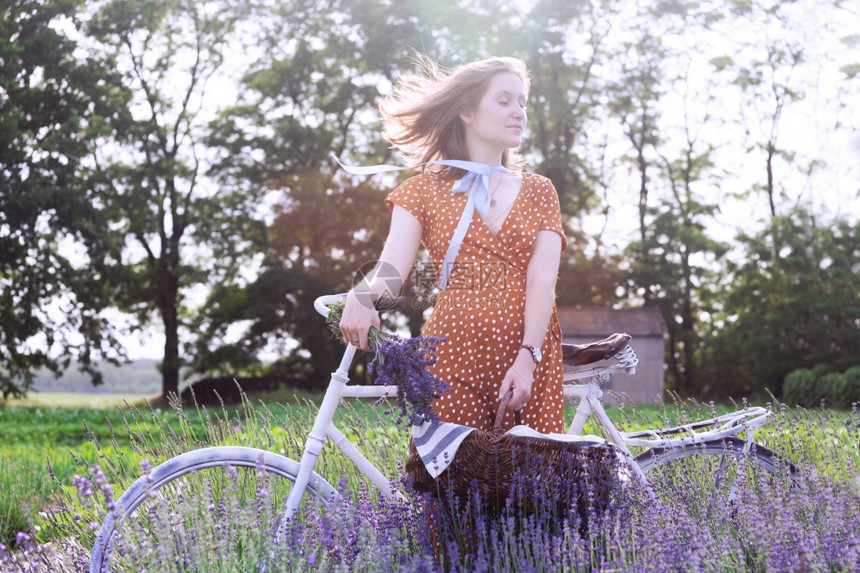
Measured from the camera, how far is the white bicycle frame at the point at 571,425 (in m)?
3.00

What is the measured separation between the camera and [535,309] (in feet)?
9.45

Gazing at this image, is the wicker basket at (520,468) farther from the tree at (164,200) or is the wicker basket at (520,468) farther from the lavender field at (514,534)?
the tree at (164,200)

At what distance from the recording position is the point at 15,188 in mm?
19641

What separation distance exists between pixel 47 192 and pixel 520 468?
19301 millimetres

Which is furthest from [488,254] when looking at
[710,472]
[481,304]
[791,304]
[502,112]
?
[791,304]

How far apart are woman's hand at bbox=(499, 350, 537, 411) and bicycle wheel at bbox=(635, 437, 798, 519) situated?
3.13 ft

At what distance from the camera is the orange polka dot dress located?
3.00 m

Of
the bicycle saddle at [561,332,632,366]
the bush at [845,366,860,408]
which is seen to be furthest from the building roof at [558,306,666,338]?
the bicycle saddle at [561,332,632,366]

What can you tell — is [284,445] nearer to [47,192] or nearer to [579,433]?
[579,433]

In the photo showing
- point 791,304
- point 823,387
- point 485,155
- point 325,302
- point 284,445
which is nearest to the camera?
point 325,302

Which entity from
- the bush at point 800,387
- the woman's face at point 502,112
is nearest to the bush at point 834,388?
the bush at point 800,387

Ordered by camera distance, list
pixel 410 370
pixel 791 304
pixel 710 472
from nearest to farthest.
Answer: pixel 410 370 → pixel 710 472 → pixel 791 304

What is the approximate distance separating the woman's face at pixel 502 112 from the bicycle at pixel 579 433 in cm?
81

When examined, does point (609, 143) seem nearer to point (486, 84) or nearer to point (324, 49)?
point (324, 49)
